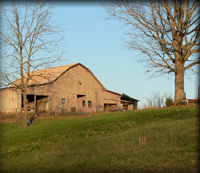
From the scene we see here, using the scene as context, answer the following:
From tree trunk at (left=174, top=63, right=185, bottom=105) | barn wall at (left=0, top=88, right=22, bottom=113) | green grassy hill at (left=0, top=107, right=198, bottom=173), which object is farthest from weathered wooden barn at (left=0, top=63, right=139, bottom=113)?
green grassy hill at (left=0, top=107, right=198, bottom=173)

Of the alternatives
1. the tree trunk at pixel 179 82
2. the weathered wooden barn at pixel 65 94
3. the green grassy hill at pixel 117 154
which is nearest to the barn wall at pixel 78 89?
the weathered wooden barn at pixel 65 94

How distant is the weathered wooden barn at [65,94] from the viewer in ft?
101

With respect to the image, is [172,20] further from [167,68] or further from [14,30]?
[14,30]

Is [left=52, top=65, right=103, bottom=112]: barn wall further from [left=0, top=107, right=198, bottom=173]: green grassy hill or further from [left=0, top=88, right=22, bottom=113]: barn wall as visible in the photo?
[left=0, top=107, right=198, bottom=173]: green grassy hill

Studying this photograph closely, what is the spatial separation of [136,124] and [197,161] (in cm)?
875

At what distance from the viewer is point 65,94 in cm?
3428

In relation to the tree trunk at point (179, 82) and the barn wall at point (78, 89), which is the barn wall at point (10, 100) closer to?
the barn wall at point (78, 89)

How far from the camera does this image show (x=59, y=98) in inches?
1319

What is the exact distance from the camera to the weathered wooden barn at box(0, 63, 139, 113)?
101 feet

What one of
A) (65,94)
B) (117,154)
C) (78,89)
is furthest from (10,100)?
(117,154)

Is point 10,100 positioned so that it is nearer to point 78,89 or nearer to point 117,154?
point 78,89

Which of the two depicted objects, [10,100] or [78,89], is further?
[78,89]

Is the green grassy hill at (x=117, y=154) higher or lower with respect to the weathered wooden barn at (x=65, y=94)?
lower

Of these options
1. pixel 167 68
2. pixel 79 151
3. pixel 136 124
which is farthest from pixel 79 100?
pixel 79 151
